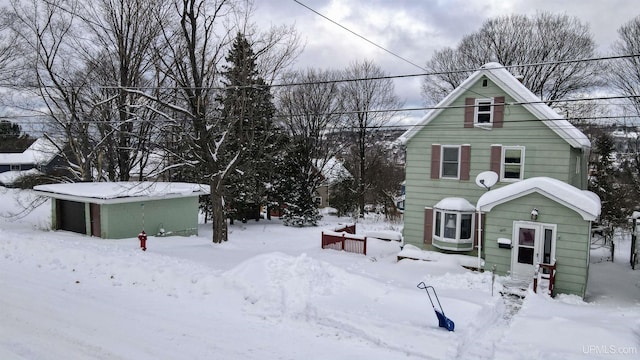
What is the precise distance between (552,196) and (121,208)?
16.9 metres

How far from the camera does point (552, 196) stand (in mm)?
12703

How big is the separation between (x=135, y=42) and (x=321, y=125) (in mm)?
16345

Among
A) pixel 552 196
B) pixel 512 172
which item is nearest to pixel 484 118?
pixel 512 172

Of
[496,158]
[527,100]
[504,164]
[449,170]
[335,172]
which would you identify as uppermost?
[527,100]

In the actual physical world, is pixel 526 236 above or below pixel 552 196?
below

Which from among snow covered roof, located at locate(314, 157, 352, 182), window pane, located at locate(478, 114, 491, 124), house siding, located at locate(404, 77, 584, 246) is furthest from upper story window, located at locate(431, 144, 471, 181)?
snow covered roof, located at locate(314, 157, 352, 182)

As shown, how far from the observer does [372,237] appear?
21344 millimetres

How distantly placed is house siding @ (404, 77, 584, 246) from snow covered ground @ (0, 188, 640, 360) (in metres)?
4.30

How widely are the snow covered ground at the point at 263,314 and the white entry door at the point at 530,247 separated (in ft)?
4.25

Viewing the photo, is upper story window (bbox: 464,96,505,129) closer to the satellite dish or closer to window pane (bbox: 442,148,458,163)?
window pane (bbox: 442,148,458,163)

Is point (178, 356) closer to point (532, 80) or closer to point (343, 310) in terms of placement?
point (343, 310)

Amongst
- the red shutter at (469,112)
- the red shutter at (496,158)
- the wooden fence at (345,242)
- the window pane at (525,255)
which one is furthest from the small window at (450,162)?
the wooden fence at (345,242)

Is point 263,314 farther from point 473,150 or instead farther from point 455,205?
point 473,150

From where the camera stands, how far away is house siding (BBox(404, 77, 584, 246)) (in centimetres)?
1521
